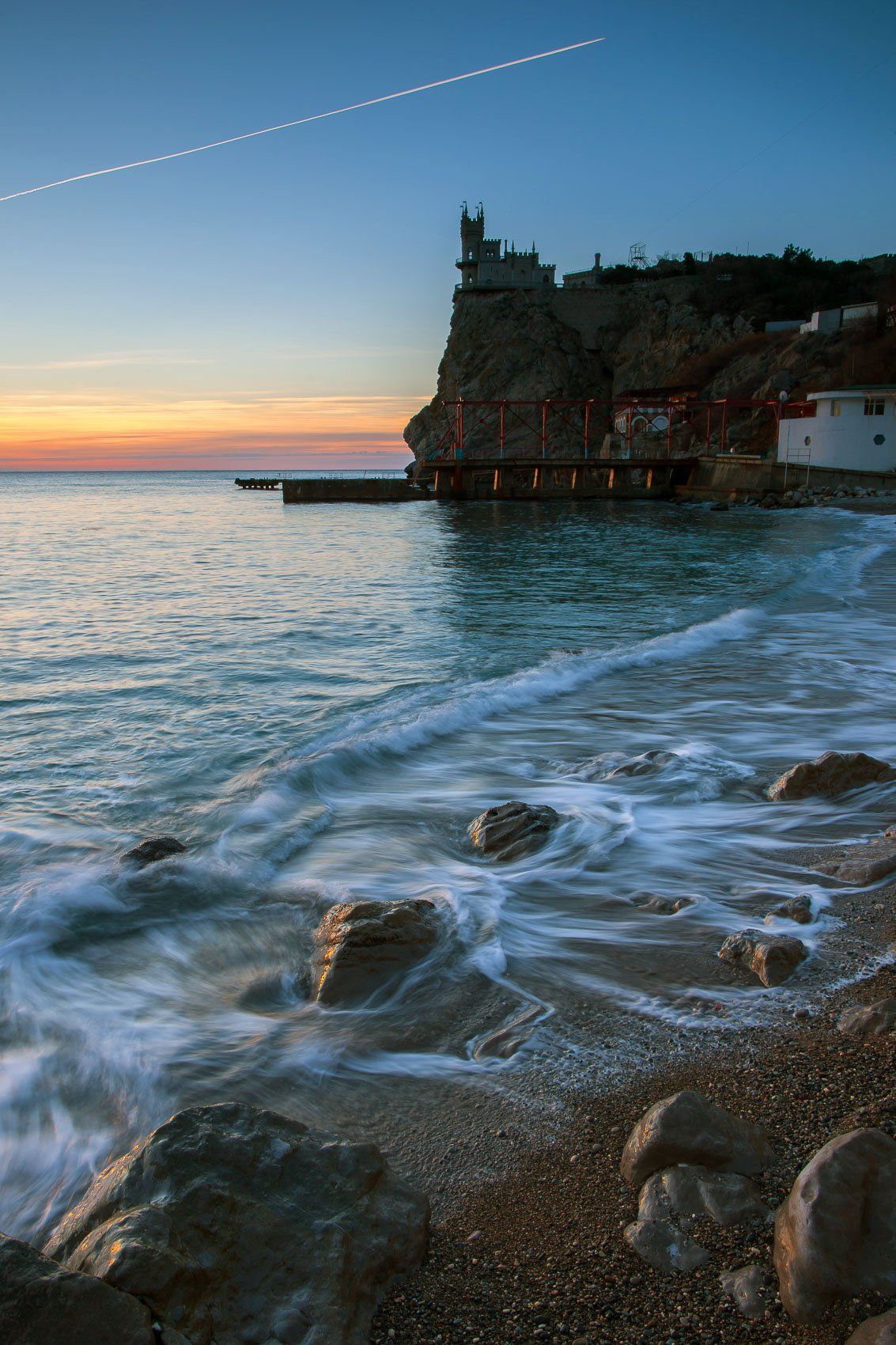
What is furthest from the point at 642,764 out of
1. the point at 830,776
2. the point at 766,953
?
the point at 766,953

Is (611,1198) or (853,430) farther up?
(853,430)

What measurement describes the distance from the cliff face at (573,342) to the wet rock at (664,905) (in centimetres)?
8316

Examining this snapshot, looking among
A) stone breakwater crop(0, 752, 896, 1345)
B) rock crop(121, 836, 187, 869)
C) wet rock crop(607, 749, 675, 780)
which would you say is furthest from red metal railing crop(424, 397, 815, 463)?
stone breakwater crop(0, 752, 896, 1345)

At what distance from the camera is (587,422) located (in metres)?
56.9

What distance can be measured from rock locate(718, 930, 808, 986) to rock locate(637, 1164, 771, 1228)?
4.89 feet

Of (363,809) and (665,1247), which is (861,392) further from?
(665,1247)

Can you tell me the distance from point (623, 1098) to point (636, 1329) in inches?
40.4

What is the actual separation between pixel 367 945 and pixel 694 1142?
2.09 metres

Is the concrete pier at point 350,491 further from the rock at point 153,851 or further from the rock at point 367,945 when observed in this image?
the rock at point 367,945

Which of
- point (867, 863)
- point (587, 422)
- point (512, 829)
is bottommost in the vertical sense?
point (512, 829)

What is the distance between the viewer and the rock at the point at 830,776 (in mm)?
6641

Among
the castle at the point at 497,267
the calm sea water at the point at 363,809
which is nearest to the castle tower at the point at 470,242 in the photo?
the castle at the point at 497,267

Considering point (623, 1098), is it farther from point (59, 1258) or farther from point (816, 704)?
point (816, 704)

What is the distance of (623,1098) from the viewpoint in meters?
3.21
